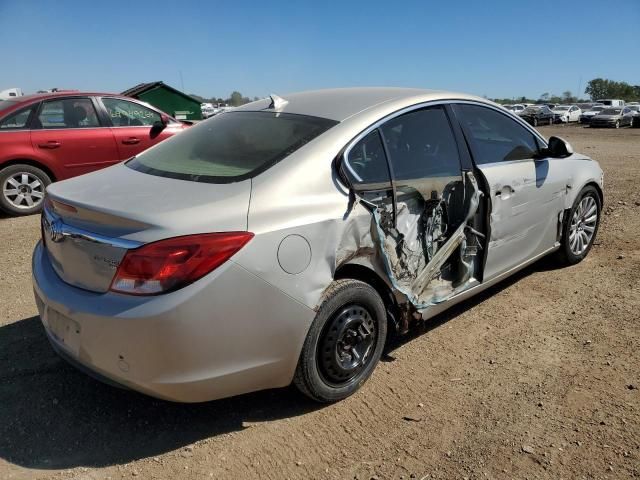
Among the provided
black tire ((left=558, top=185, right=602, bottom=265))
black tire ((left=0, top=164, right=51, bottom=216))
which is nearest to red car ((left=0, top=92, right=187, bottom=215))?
black tire ((left=0, top=164, right=51, bottom=216))

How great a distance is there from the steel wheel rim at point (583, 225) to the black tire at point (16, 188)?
6266 mm

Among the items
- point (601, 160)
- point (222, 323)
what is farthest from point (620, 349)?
point (601, 160)

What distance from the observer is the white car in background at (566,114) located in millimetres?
40625

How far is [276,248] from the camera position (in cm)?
237

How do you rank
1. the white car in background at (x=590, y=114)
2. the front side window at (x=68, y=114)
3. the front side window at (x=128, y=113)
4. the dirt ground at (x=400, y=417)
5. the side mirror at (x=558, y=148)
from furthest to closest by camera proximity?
the white car in background at (x=590, y=114), the front side window at (x=128, y=113), the front side window at (x=68, y=114), the side mirror at (x=558, y=148), the dirt ground at (x=400, y=417)

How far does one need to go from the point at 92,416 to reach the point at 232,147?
1.68 m

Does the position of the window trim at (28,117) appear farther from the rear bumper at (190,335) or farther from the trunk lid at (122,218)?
the rear bumper at (190,335)

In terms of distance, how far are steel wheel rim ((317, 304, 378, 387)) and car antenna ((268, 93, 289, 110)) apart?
141 cm

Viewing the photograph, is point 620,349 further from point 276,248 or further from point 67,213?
point 67,213

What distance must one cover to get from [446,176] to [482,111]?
2.57 ft

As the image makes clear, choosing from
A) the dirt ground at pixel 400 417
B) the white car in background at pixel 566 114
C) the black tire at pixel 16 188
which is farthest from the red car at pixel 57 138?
the white car in background at pixel 566 114

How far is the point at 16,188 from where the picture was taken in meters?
6.84

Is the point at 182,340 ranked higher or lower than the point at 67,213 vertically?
lower

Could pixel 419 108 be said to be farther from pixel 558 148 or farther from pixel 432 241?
pixel 558 148
